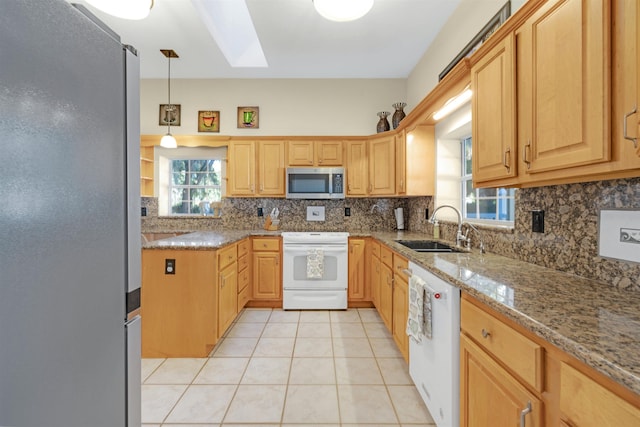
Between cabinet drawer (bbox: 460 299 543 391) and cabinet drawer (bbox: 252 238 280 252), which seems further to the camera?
cabinet drawer (bbox: 252 238 280 252)

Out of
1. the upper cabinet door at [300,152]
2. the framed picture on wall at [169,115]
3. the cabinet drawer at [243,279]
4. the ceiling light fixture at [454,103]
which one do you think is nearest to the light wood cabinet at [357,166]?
the upper cabinet door at [300,152]

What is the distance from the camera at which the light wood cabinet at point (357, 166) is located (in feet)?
12.1

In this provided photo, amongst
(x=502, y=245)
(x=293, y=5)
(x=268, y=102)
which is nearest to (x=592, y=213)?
(x=502, y=245)

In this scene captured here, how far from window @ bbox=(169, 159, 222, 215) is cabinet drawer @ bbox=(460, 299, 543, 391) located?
11.8 feet

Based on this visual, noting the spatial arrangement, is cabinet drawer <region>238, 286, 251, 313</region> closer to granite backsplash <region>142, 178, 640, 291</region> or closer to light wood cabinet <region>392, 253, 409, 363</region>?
light wood cabinet <region>392, 253, 409, 363</region>

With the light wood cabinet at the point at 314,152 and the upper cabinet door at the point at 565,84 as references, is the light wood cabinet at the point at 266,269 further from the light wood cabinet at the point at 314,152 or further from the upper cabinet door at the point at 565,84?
the upper cabinet door at the point at 565,84

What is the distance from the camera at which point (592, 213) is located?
4.09ft

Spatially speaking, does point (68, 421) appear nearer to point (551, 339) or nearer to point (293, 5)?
point (551, 339)

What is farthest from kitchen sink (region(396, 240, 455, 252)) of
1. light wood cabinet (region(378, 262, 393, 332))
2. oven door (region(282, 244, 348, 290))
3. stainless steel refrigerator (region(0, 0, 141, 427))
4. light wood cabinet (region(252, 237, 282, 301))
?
stainless steel refrigerator (region(0, 0, 141, 427))

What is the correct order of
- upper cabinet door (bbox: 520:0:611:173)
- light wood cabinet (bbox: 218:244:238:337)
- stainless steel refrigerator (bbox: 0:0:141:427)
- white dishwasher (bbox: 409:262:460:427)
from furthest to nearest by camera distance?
light wood cabinet (bbox: 218:244:238:337) < white dishwasher (bbox: 409:262:460:427) < upper cabinet door (bbox: 520:0:611:173) < stainless steel refrigerator (bbox: 0:0:141:427)

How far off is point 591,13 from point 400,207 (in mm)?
3070

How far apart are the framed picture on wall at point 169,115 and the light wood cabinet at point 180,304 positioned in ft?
7.79

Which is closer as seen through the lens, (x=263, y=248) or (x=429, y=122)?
(x=429, y=122)

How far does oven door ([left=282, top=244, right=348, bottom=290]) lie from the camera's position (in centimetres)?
336
